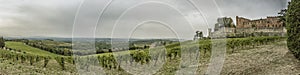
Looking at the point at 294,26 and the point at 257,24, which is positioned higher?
the point at 257,24

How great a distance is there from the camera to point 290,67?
15.0 m

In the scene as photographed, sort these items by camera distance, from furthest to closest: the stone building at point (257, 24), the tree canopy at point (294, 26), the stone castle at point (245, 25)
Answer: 1. the stone building at point (257, 24)
2. the stone castle at point (245, 25)
3. the tree canopy at point (294, 26)

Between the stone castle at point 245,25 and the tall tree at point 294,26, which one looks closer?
the tall tree at point 294,26

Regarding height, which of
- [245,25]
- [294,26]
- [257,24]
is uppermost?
[257,24]

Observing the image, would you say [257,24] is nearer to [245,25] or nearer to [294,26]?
[245,25]

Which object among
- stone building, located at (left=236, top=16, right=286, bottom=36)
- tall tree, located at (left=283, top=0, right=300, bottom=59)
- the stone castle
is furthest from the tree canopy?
stone building, located at (left=236, top=16, right=286, bottom=36)

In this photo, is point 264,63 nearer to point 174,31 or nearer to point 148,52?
point 174,31

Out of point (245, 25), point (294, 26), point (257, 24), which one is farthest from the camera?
point (245, 25)

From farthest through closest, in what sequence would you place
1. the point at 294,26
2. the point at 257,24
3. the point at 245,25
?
the point at 245,25, the point at 257,24, the point at 294,26

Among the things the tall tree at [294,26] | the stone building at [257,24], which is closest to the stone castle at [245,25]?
the stone building at [257,24]

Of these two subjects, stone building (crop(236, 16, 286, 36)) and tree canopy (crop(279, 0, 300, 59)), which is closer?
tree canopy (crop(279, 0, 300, 59))

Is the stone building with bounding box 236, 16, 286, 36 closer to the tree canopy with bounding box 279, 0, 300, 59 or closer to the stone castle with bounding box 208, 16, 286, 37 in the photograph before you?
the stone castle with bounding box 208, 16, 286, 37

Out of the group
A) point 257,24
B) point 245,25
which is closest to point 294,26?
point 257,24

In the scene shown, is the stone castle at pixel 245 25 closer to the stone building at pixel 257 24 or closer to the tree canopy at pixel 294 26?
the stone building at pixel 257 24
